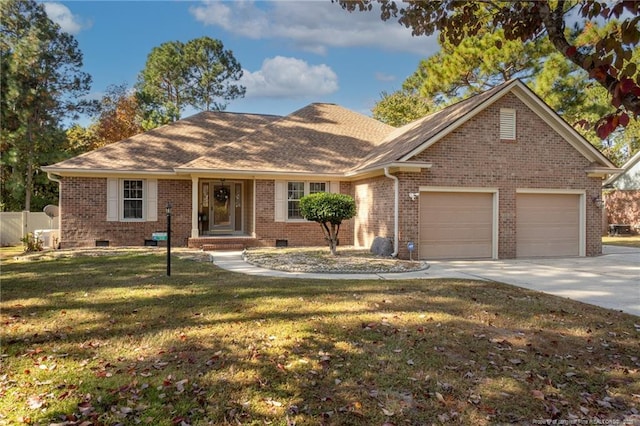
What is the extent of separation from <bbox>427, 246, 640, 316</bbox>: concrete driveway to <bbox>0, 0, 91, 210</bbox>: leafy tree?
23681 millimetres

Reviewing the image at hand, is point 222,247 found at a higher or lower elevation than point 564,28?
lower

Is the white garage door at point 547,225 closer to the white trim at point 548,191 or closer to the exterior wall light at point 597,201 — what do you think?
the white trim at point 548,191

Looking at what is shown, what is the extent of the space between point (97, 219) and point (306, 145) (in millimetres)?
8395

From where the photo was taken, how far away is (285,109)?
2389cm

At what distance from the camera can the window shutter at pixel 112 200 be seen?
601 inches

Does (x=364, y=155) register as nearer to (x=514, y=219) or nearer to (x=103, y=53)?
(x=514, y=219)

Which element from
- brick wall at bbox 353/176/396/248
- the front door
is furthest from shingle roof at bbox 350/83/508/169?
the front door

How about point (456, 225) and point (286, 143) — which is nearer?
point (456, 225)

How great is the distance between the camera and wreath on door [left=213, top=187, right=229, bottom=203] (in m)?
17.9

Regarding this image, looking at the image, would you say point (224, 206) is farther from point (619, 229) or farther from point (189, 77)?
point (189, 77)

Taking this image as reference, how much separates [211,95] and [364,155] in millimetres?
25291

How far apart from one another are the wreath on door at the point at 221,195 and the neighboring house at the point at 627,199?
21.7m

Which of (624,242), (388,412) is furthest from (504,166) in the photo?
(388,412)

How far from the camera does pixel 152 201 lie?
15.6 m
